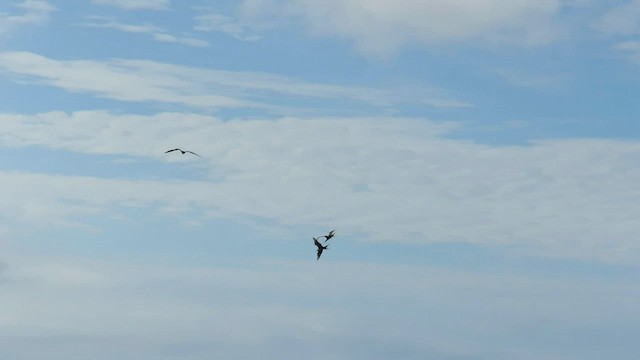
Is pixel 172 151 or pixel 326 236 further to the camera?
pixel 326 236

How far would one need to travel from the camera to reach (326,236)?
634 ft

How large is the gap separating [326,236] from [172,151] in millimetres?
35014

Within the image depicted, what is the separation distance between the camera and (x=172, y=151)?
178 meters
